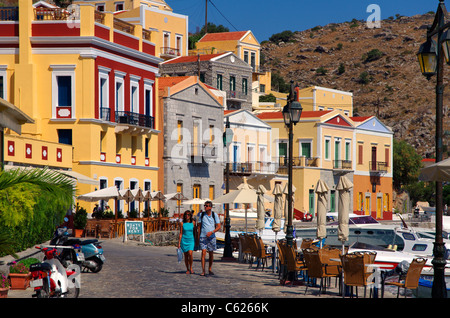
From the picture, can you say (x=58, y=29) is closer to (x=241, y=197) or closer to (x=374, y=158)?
(x=241, y=197)

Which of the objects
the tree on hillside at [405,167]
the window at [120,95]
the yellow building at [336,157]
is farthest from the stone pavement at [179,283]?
the tree on hillside at [405,167]

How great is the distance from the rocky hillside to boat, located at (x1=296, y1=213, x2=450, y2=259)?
2833 inches

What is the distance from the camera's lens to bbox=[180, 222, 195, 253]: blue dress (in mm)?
18469

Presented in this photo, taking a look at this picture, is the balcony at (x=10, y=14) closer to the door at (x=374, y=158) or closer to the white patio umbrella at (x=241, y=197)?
the white patio umbrella at (x=241, y=197)

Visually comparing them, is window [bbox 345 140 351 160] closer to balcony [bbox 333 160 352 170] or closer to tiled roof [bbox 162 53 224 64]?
balcony [bbox 333 160 352 170]

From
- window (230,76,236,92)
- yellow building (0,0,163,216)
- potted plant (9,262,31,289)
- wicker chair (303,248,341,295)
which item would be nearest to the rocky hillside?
window (230,76,236,92)

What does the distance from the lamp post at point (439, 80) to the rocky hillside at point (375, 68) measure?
9361 cm

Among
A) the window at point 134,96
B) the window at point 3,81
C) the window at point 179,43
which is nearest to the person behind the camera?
the window at point 3,81

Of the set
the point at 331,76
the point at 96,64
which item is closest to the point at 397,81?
the point at 331,76

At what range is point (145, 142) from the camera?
45188 millimetres

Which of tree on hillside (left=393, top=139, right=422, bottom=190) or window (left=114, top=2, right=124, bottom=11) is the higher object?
window (left=114, top=2, right=124, bottom=11)

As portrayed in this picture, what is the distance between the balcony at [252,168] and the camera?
54406mm
